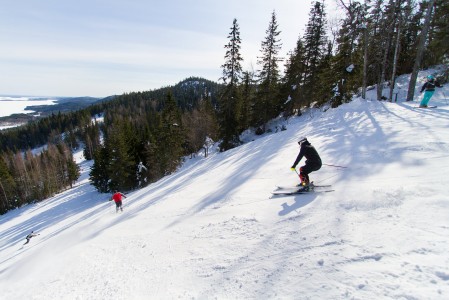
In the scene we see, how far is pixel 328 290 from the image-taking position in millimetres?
4098

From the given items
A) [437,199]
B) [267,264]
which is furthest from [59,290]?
[437,199]

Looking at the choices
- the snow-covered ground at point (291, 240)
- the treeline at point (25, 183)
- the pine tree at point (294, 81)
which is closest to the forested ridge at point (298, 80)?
the pine tree at point (294, 81)

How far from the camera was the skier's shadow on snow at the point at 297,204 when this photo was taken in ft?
23.3

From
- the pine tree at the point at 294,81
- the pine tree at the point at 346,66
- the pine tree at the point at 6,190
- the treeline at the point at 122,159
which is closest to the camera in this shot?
the pine tree at the point at 346,66

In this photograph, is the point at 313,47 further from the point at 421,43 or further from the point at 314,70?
the point at 421,43

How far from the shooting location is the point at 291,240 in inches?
228

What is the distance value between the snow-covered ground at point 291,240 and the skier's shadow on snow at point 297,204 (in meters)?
0.03

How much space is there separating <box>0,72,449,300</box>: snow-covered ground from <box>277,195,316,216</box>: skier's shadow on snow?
0.10 ft

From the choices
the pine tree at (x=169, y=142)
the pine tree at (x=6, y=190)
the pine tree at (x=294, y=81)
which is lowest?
the pine tree at (x=6, y=190)

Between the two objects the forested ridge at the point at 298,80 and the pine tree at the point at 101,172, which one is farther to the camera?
the pine tree at the point at 101,172

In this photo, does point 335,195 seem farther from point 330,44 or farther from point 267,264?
point 330,44

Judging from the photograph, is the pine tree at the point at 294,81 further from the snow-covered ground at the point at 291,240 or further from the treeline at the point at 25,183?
the treeline at the point at 25,183

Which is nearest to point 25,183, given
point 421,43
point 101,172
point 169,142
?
point 101,172

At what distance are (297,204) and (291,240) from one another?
1762mm
